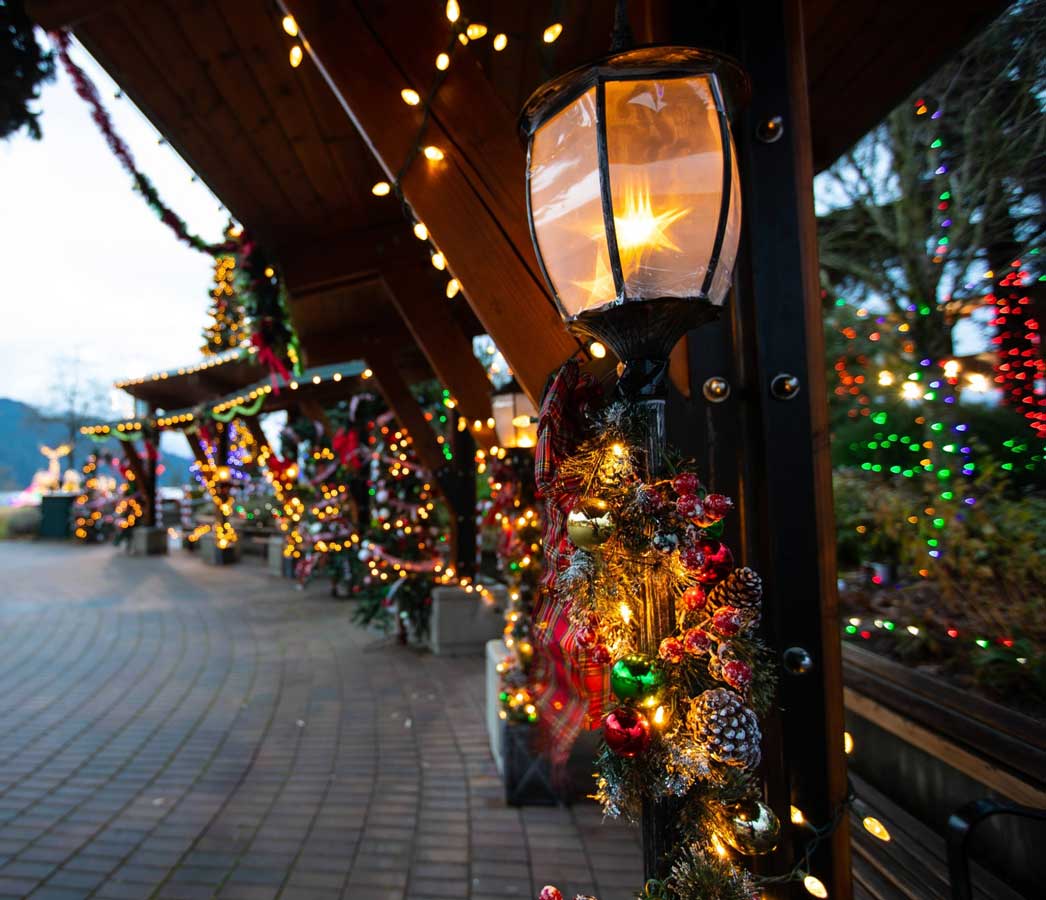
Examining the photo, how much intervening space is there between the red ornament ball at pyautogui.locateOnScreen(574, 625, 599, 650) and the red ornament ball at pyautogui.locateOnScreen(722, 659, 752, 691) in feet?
0.81

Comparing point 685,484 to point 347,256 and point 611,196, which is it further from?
point 347,256

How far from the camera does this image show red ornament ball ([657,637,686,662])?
1.13m

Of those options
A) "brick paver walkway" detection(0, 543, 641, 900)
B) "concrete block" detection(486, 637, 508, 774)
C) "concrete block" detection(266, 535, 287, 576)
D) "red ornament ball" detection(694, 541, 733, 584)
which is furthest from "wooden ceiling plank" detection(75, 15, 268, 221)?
"concrete block" detection(266, 535, 287, 576)

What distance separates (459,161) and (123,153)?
3.24 m

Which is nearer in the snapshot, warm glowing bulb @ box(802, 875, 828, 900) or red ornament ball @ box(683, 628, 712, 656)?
red ornament ball @ box(683, 628, 712, 656)

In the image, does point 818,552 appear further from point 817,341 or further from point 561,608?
point 561,608

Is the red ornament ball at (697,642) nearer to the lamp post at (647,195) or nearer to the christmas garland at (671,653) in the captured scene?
the christmas garland at (671,653)

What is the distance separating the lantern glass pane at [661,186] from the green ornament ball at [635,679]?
0.69 metres

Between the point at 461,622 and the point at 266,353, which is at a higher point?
the point at 266,353

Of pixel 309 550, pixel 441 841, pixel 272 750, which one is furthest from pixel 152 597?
pixel 441 841

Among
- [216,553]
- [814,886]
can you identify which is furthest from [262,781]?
[216,553]

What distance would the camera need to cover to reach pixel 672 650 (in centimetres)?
113

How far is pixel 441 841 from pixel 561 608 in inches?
83.8

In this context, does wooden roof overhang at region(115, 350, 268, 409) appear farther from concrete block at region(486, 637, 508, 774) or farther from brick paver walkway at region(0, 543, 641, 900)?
concrete block at region(486, 637, 508, 774)
